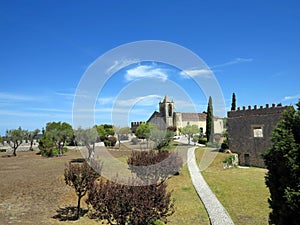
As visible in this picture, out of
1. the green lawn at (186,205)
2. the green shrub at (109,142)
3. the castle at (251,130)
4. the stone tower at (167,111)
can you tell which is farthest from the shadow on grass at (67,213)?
the stone tower at (167,111)

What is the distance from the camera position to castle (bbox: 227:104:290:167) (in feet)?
82.8

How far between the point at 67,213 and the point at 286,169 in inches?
394

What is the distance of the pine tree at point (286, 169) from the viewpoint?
251 inches

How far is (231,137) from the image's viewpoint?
29641 millimetres

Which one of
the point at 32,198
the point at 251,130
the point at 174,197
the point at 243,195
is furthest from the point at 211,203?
the point at 251,130

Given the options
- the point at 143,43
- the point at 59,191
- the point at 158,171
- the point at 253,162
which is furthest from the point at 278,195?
the point at 253,162

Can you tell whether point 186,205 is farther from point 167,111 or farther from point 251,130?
point 167,111

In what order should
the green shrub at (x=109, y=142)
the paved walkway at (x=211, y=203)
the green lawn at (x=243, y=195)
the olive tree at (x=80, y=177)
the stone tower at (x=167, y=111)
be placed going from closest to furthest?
the paved walkway at (x=211, y=203) → the olive tree at (x=80, y=177) → the green lawn at (x=243, y=195) → the green shrub at (x=109, y=142) → the stone tower at (x=167, y=111)

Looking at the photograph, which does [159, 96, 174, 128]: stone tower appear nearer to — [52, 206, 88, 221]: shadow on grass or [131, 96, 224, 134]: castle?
[131, 96, 224, 134]: castle

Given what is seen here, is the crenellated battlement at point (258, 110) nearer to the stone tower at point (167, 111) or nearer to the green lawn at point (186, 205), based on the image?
the green lawn at point (186, 205)

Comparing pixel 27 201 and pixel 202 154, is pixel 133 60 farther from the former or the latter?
pixel 202 154

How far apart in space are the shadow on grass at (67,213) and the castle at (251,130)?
742 inches

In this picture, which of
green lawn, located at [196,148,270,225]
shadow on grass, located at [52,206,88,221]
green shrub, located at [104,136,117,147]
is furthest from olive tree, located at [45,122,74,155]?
shadow on grass, located at [52,206,88,221]

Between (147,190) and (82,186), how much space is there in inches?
197
